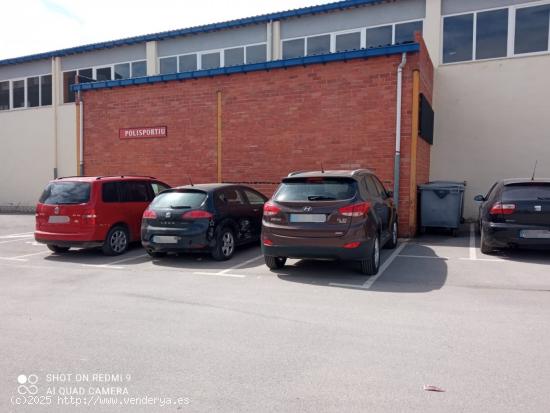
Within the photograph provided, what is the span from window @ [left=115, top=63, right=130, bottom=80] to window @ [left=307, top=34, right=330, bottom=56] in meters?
9.13

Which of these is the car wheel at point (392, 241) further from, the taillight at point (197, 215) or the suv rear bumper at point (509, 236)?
the taillight at point (197, 215)

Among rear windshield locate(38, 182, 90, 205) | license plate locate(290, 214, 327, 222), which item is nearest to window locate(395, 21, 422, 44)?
license plate locate(290, 214, 327, 222)

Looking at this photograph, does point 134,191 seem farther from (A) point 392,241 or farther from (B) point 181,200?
(A) point 392,241

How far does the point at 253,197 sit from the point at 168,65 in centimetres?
1284

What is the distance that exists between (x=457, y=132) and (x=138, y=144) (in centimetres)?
1071

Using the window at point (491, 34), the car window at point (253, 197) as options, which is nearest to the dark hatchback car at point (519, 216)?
the car window at point (253, 197)

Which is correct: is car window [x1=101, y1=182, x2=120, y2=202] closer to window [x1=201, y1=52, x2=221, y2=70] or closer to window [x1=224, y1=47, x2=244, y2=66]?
window [x1=224, y1=47, x2=244, y2=66]

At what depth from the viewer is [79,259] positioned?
30.2 ft

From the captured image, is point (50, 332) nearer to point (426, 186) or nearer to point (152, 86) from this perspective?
point (426, 186)

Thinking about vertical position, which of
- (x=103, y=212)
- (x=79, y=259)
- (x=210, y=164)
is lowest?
(x=79, y=259)

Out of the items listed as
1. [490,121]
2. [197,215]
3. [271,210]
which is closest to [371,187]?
[271,210]

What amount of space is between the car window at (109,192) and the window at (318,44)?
35.1 ft

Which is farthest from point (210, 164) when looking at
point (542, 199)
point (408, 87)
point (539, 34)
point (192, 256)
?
point (539, 34)

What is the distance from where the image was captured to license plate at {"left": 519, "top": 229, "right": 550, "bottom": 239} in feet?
26.5
